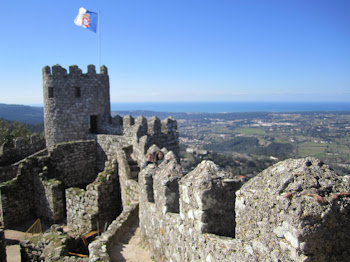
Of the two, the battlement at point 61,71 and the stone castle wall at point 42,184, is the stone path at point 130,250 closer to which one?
the stone castle wall at point 42,184

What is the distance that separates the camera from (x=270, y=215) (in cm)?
222

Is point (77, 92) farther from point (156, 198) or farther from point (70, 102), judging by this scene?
point (156, 198)

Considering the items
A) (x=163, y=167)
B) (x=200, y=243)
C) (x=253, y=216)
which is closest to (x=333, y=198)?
(x=253, y=216)

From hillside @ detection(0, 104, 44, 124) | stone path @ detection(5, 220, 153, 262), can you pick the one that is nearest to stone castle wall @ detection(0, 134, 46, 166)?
stone path @ detection(5, 220, 153, 262)

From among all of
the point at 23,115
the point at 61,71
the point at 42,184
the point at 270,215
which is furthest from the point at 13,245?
the point at 23,115

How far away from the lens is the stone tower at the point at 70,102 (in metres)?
13.3

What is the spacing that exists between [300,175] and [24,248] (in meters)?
7.99

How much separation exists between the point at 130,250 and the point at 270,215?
13.7 ft

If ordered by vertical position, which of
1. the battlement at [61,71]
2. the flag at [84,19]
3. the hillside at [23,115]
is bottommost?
the hillside at [23,115]

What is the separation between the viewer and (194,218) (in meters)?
3.30

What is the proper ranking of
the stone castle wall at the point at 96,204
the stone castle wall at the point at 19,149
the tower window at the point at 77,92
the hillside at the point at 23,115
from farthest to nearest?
the hillside at the point at 23,115, the tower window at the point at 77,92, the stone castle wall at the point at 19,149, the stone castle wall at the point at 96,204

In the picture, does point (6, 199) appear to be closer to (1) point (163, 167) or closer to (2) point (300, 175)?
(1) point (163, 167)

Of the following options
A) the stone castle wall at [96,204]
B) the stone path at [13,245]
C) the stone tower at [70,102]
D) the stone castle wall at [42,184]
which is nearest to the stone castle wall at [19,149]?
the stone tower at [70,102]

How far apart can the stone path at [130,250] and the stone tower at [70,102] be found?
27.4ft
